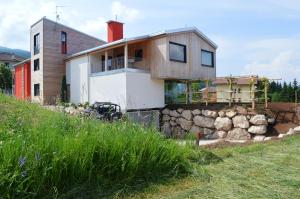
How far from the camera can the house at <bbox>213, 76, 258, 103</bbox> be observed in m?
18.8

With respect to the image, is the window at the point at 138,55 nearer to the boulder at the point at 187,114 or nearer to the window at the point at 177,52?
the window at the point at 177,52

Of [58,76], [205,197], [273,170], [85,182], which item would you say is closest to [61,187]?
[85,182]

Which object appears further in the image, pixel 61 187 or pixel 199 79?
pixel 199 79

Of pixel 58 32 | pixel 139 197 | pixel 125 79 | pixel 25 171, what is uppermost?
pixel 58 32

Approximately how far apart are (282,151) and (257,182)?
9.69ft

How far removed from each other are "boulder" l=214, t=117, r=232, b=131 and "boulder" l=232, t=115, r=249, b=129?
29 centimetres

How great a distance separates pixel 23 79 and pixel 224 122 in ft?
69.9

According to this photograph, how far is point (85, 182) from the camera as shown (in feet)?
12.9

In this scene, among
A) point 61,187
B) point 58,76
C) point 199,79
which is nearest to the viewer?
point 61,187

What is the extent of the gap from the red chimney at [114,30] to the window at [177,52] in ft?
23.6

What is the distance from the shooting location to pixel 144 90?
67.9 ft

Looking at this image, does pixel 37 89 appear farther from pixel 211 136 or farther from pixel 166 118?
pixel 211 136

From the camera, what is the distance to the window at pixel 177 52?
2123 cm

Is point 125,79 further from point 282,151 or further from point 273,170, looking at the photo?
point 273,170
